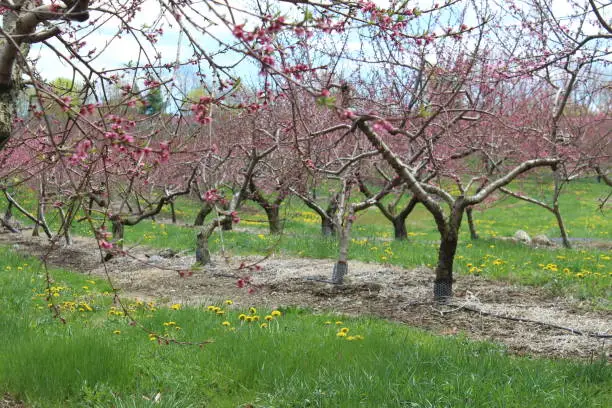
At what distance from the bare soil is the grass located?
74 cm

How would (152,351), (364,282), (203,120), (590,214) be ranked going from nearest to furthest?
→ (203,120)
(152,351)
(364,282)
(590,214)

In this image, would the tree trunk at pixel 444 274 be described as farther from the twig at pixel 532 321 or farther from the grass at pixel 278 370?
the grass at pixel 278 370

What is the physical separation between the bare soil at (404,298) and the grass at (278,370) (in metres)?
0.74

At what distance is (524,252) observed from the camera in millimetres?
11852

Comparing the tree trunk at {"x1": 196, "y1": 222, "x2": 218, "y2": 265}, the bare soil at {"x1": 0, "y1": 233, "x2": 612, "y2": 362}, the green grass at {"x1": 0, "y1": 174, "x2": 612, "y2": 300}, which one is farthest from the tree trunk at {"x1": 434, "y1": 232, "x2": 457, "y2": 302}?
the tree trunk at {"x1": 196, "y1": 222, "x2": 218, "y2": 265}

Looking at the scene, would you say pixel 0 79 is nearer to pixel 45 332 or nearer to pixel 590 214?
pixel 45 332

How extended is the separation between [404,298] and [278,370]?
3.92 metres

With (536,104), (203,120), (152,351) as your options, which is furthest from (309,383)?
(536,104)

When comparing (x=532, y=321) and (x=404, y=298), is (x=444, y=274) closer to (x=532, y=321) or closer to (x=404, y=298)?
(x=404, y=298)

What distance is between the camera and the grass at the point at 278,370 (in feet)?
12.5

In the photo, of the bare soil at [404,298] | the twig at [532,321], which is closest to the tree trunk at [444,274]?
the bare soil at [404,298]

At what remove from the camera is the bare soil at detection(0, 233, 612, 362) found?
6.04m

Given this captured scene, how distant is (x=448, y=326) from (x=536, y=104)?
11.3 m

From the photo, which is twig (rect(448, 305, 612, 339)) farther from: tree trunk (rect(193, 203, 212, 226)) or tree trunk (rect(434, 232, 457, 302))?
tree trunk (rect(193, 203, 212, 226))
